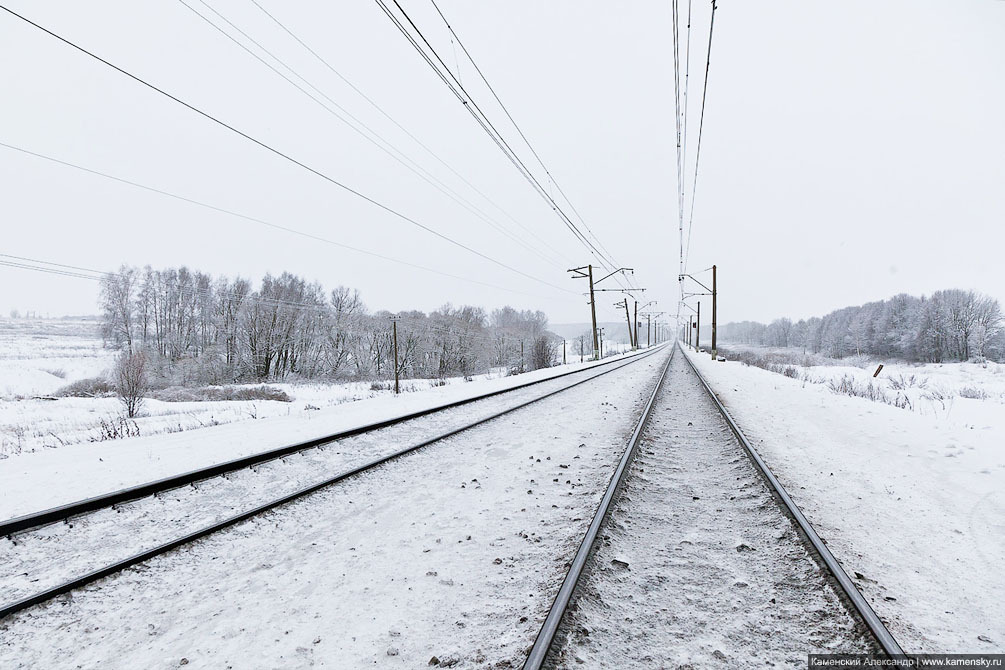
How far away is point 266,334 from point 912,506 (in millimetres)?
65058

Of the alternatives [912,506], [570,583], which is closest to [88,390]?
[570,583]

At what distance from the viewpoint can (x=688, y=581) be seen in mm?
3385

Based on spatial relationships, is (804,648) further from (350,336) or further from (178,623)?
(350,336)

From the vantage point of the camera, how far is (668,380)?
19.0m

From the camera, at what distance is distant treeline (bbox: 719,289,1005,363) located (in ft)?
239

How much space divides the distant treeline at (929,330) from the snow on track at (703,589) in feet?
295

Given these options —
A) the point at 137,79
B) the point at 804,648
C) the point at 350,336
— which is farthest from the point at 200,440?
the point at 350,336

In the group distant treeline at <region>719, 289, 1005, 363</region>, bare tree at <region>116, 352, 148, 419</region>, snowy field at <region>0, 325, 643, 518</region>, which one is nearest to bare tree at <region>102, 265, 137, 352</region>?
bare tree at <region>116, 352, 148, 419</region>

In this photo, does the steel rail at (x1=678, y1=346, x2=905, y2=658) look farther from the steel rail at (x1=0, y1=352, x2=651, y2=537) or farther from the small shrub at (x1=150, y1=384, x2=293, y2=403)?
the small shrub at (x1=150, y1=384, x2=293, y2=403)

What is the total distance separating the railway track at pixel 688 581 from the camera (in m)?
2.63

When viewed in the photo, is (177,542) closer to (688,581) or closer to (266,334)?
(688,581)

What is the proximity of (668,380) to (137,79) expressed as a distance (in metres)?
19.3

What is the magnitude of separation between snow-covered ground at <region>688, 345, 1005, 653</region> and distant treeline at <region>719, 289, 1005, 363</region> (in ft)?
274

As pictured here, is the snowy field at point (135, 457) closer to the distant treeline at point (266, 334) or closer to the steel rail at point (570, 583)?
the steel rail at point (570, 583)
